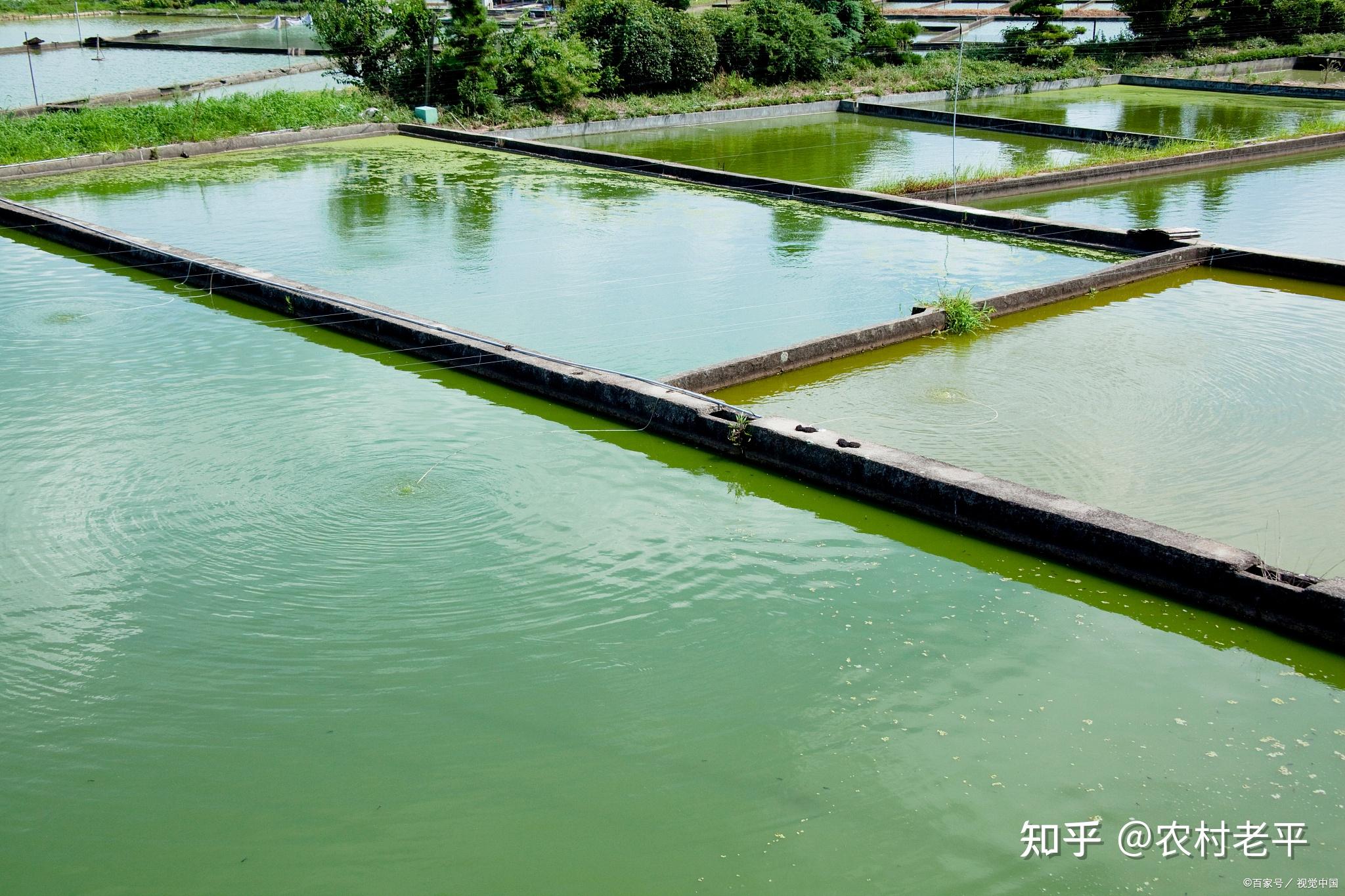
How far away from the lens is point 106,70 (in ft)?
92.9

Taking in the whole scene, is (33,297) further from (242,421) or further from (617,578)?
(617,578)

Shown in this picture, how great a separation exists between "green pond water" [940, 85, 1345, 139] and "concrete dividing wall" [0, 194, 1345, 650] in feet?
48.5

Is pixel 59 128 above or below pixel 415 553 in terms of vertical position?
above

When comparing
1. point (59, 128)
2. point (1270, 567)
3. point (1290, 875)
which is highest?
point (59, 128)

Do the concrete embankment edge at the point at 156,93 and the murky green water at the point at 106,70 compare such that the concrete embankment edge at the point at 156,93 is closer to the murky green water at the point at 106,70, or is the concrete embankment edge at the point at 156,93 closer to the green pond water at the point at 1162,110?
the murky green water at the point at 106,70

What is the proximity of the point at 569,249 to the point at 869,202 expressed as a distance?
383cm

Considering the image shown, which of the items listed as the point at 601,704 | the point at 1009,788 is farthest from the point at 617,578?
the point at 1009,788

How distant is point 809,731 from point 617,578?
4.21 ft

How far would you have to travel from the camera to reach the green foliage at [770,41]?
2400 centimetres

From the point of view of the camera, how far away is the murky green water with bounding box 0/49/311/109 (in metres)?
23.9

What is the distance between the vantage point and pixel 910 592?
4.92m

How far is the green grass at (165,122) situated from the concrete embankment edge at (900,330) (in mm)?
12180

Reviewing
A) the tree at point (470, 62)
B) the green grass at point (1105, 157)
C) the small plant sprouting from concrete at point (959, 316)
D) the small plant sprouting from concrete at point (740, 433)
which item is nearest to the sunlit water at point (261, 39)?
the tree at point (470, 62)

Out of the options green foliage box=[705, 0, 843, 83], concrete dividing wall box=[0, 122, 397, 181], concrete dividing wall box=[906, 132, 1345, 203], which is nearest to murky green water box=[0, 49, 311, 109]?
concrete dividing wall box=[0, 122, 397, 181]
